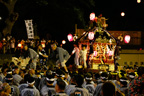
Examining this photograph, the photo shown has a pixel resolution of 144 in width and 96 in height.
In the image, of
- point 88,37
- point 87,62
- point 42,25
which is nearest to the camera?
point 88,37

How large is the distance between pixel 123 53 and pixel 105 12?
25.1ft

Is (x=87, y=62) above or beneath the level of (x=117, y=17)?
beneath

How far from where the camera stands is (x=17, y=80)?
9.79 m

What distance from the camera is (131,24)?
31.8 meters

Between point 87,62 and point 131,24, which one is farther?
point 131,24

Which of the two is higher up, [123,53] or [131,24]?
[131,24]

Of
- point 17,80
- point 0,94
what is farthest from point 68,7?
point 0,94

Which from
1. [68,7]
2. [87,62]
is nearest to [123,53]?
[87,62]

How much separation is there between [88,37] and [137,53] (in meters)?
6.81

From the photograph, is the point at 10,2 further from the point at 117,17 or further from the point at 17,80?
the point at 17,80

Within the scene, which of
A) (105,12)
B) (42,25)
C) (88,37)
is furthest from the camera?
(105,12)

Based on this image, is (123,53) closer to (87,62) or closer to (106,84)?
(87,62)

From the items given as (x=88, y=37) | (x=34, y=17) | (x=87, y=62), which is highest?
(x=34, y=17)

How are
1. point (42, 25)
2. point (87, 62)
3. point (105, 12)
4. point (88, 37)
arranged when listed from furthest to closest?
point (105, 12) → point (42, 25) → point (87, 62) → point (88, 37)
